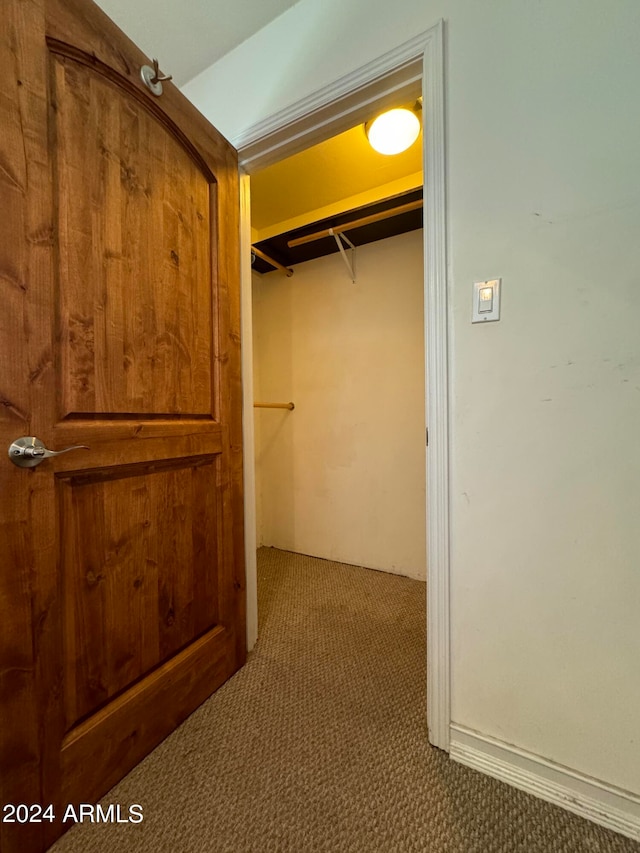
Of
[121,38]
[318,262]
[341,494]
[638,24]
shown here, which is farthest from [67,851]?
[318,262]

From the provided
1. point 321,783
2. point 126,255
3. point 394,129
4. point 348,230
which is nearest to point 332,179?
point 348,230

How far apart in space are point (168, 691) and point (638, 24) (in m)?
2.10

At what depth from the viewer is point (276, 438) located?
8.30 ft

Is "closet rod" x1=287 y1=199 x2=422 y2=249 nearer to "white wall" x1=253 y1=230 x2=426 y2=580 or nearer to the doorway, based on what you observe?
the doorway

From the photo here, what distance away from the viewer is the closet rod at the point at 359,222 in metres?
1.70

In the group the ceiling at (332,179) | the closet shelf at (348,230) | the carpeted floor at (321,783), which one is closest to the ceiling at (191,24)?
the ceiling at (332,179)

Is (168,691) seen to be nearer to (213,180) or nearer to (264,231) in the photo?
(213,180)

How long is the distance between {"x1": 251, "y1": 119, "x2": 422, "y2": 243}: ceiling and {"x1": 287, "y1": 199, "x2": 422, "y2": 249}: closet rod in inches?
2.8

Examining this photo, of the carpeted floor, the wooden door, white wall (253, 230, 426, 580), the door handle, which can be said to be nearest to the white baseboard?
the carpeted floor

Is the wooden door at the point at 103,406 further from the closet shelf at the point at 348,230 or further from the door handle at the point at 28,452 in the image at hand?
the closet shelf at the point at 348,230

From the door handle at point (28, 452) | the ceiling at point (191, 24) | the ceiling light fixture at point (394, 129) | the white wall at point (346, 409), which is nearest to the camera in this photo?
the door handle at point (28, 452)

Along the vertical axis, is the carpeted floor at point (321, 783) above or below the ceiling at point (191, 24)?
below

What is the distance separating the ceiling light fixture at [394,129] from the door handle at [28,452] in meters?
1.76

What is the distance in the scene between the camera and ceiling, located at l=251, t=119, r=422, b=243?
5.64ft
